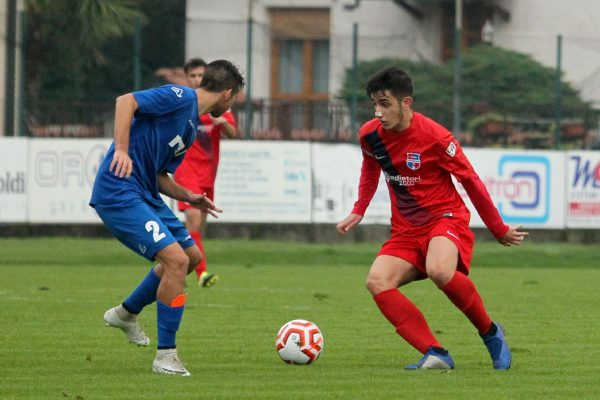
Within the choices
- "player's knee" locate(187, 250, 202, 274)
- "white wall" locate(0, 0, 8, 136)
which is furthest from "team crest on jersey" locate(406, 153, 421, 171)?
"white wall" locate(0, 0, 8, 136)

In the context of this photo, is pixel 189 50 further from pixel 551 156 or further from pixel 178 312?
pixel 178 312

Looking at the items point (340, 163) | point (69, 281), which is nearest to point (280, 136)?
point (340, 163)

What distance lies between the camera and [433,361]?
8164 mm

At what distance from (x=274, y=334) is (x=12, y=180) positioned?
34.3 feet

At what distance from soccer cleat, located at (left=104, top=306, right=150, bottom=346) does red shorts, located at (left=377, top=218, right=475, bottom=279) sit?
1.65 meters

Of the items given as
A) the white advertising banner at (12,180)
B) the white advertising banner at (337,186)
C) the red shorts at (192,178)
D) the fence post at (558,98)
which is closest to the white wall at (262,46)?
the white advertising banner at (337,186)

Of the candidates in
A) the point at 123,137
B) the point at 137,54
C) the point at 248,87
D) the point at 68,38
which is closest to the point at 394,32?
the point at 68,38

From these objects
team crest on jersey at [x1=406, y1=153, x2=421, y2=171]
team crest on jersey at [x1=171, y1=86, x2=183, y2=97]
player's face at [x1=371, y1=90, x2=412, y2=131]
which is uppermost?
team crest on jersey at [x1=171, y1=86, x2=183, y2=97]

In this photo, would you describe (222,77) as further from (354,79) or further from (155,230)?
(354,79)

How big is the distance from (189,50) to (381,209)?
4173 mm

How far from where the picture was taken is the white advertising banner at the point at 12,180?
64.9 feet

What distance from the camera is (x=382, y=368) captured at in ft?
27.2

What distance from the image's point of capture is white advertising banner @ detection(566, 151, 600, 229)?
21250 mm

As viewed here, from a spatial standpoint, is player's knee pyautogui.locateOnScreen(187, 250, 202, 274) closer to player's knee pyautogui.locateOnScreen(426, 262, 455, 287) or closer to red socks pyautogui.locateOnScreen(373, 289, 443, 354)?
red socks pyautogui.locateOnScreen(373, 289, 443, 354)
